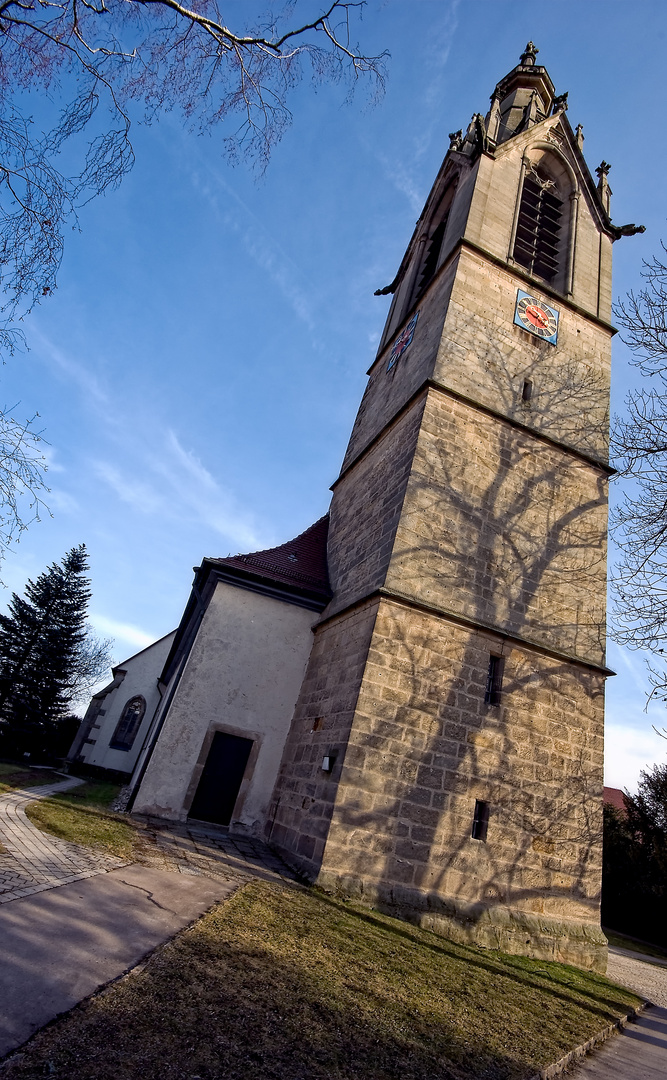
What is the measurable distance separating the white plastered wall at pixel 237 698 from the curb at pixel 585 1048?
222 inches

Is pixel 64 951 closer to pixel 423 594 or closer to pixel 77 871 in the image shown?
pixel 77 871

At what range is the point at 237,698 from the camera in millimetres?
9828

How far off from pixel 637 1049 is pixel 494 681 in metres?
4.24

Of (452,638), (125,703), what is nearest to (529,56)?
(452,638)

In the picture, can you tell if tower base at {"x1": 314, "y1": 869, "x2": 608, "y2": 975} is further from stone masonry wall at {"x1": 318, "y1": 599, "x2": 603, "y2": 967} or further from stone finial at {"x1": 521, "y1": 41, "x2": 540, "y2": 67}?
stone finial at {"x1": 521, "y1": 41, "x2": 540, "y2": 67}

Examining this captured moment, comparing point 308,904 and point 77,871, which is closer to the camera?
point 77,871

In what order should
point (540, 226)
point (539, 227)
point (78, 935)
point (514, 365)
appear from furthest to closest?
1. point (540, 226)
2. point (539, 227)
3. point (514, 365)
4. point (78, 935)

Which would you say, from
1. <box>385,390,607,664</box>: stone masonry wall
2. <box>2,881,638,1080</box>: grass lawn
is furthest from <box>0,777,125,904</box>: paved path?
<box>385,390,607,664</box>: stone masonry wall

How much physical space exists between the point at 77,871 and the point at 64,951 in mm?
1877

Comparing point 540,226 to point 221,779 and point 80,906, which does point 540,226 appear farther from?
point 80,906

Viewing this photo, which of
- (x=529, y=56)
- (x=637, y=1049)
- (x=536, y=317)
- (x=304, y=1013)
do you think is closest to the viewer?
(x=304, y=1013)

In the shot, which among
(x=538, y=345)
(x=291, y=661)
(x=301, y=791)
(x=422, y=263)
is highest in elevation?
(x=422, y=263)

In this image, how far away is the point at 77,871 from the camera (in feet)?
15.6

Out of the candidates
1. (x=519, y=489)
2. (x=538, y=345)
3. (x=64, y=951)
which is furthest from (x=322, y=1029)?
(x=538, y=345)
